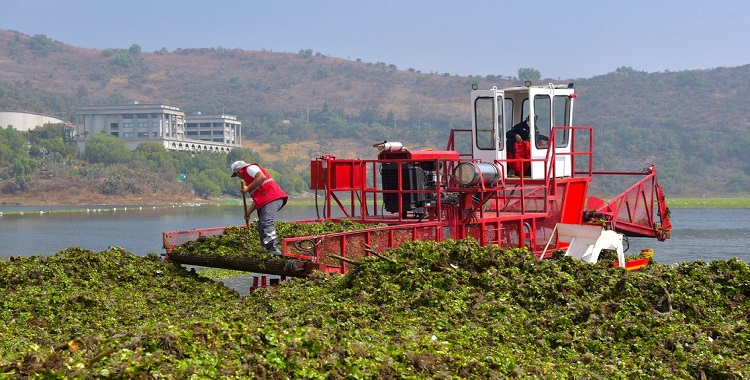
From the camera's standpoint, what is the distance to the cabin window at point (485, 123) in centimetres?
2028

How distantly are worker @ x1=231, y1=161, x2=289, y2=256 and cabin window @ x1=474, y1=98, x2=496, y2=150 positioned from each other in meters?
5.82

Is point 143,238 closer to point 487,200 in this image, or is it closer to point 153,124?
point 487,200

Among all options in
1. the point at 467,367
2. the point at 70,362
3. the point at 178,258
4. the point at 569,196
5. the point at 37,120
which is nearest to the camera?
the point at 70,362

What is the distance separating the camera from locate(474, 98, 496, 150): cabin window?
20281 mm

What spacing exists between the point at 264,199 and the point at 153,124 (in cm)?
16522

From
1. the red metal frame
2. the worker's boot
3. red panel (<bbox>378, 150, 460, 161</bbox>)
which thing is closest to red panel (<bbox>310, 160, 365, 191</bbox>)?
the red metal frame

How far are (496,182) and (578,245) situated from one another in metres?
1.91

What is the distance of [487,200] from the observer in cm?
1778

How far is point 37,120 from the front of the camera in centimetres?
16900

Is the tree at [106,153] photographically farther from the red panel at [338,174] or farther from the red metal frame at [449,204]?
the red metal frame at [449,204]

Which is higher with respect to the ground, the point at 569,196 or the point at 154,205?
the point at 569,196

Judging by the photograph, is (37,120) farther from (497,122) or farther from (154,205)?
(497,122)

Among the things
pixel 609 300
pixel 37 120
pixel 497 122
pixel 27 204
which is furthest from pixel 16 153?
pixel 609 300

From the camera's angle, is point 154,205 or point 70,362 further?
point 154,205
